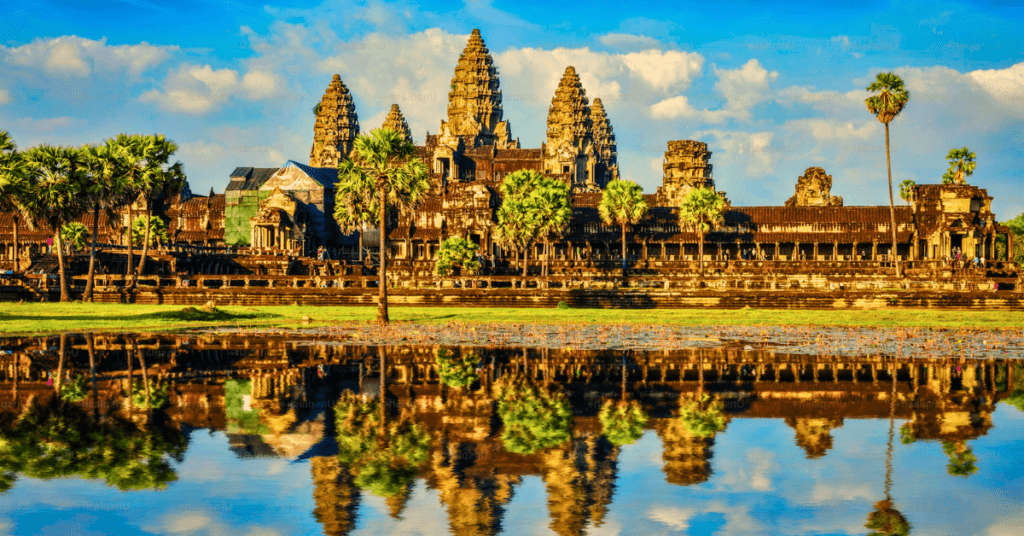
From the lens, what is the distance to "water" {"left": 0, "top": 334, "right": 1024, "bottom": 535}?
8.90 meters

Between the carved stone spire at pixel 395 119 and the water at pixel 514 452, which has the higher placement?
the carved stone spire at pixel 395 119

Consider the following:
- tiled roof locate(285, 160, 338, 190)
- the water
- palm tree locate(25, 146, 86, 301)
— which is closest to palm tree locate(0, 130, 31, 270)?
palm tree locate(25, 146, 86, 301)

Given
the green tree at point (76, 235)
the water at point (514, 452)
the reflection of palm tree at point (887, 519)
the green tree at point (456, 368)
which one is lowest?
the reflection of palm tree at point (887, 519)

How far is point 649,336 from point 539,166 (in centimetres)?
12123

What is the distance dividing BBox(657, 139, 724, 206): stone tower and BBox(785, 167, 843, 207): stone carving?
1251 cm

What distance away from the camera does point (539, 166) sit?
14988cm

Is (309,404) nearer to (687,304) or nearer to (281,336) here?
(281,336)

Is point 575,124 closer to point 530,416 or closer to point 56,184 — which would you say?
point 56,184

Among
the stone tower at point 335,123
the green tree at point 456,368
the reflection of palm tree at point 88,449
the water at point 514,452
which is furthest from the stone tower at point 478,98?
the reflection of palm tree at point 88,449

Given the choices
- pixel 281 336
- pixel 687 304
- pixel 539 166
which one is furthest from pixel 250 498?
pixel 539 166

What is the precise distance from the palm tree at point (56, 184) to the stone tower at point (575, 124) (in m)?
100

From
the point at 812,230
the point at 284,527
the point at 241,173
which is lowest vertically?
the point at 284,527

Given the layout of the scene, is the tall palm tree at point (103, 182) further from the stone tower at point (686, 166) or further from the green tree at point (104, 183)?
the stone tower at point (686, 166)

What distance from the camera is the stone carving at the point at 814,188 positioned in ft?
390
